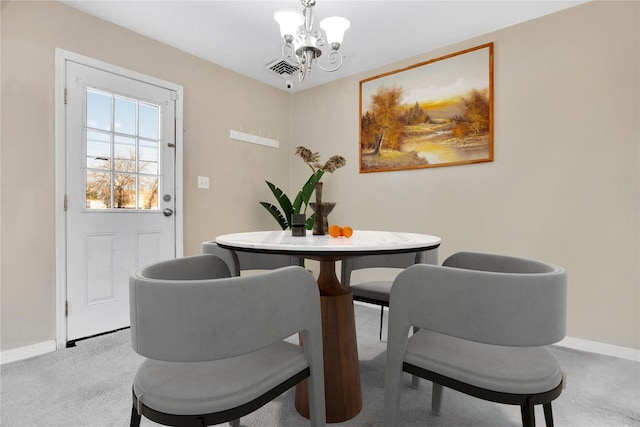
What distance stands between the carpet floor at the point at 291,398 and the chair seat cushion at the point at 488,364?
0.66m

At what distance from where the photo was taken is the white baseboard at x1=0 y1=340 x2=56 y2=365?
2.19 meters

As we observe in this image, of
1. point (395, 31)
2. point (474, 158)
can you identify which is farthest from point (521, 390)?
point (395, 31)

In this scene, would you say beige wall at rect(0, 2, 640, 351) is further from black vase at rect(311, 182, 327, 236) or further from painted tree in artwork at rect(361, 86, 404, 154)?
black vase at rect(311, 182, 327, 236)

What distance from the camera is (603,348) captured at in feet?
7.79

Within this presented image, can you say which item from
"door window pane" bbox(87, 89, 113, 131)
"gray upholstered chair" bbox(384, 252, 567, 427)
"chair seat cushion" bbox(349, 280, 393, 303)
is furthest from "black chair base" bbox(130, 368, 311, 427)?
"door window pane" bbox(87, 89, 113, 131)

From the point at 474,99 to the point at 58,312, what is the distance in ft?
12.3

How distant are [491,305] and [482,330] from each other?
8cm

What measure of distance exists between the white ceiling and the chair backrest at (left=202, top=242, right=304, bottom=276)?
1847 millimetres

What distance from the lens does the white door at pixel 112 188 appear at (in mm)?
2516

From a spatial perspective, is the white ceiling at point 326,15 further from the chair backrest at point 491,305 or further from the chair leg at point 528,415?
the chair leg at point 528,415

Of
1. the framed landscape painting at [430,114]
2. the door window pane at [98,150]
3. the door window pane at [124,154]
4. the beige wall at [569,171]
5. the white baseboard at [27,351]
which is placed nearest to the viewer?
the white baseboard at [27,351]

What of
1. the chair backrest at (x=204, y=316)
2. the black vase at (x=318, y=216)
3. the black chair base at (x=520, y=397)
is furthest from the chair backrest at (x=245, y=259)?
the black chair base at (x=520, y=397)

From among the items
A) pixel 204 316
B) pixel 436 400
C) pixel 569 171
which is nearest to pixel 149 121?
pixel 204 316

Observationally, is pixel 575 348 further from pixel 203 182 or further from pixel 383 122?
pixel 203 182
